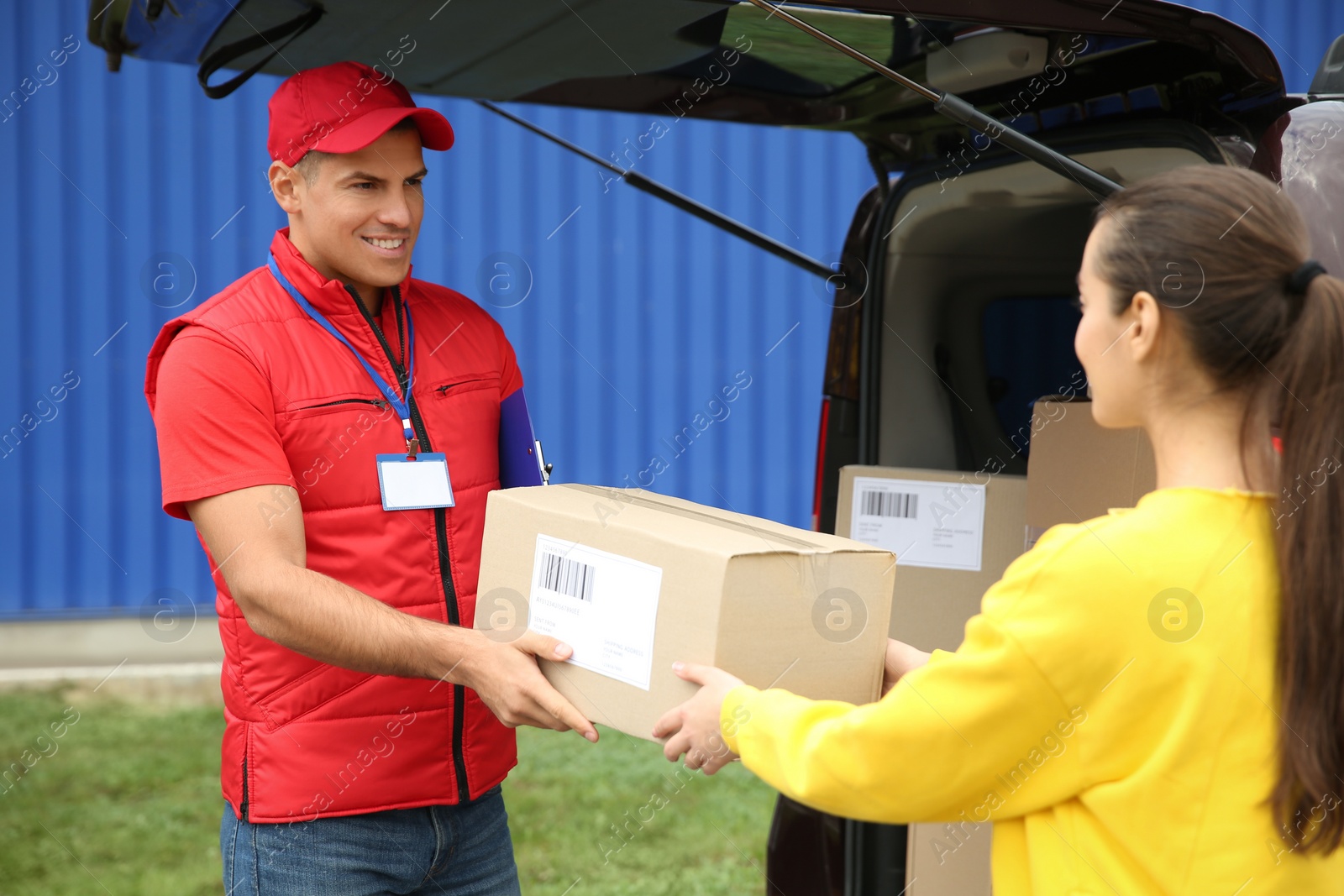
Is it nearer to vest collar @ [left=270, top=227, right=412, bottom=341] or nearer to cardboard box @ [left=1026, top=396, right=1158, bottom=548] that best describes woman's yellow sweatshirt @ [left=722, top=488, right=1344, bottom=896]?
cardboard box @ [left=1026, top=396, right=1158, bottom=548]

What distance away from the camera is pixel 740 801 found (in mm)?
4547

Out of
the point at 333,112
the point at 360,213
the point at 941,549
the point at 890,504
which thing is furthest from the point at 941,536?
the point at 333,112

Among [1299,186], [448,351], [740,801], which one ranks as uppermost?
[1299,186]

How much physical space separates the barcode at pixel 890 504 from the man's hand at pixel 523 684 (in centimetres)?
100

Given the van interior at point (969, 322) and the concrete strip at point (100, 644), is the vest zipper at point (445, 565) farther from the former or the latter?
the concrete strip at point (100, 644)

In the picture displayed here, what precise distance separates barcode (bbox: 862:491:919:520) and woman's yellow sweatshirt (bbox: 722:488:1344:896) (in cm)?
115

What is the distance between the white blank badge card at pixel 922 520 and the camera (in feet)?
7.72

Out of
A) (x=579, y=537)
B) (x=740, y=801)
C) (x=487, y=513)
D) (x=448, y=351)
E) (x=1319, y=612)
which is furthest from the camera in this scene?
(x=740, y=801)

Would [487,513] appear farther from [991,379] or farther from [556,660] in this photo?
[991,379]

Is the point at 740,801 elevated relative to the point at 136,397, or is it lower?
lower

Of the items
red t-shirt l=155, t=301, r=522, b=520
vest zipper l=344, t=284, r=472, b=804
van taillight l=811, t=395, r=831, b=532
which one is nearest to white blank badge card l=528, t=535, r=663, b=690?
vest zipper l=344, t=284, r=472, b=804

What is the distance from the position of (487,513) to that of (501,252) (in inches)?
172

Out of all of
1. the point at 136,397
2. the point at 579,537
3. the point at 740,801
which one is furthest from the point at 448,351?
the point at 136,397

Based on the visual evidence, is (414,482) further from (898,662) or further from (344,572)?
(898,662)
